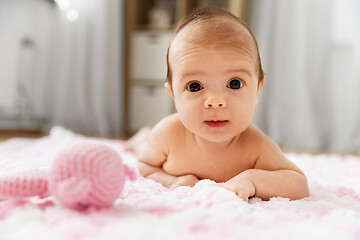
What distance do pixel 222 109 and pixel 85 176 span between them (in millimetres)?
365

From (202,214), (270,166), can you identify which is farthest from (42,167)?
(270,166)

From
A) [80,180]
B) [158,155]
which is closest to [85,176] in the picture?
[80,180]

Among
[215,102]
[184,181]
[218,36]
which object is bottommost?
[184,181]

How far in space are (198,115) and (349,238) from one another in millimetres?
420

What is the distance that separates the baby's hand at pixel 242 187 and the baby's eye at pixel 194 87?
231 mm

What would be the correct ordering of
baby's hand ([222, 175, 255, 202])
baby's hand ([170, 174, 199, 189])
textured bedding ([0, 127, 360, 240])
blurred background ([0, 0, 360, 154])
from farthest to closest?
blurred background ([0, 0, 360, 154]), baby's hand ([170, 174, 199, 189]), baby's hand ([222, 175, 255, 202]), textured bedding ([0, 127, 360, 240])

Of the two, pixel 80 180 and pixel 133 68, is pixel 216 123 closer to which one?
pixel 80 180

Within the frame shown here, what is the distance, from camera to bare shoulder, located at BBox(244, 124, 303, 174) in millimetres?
944

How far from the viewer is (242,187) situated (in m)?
0.81

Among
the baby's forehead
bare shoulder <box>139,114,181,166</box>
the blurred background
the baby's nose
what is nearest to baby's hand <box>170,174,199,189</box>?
bare shoulder <box>139,114,181,166</box>

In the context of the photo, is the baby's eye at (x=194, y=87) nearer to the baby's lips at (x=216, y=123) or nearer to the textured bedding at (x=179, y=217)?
the baby's lips at (x=216, y=123)

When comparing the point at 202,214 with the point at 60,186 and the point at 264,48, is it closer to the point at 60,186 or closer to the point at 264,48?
the point at 60,186

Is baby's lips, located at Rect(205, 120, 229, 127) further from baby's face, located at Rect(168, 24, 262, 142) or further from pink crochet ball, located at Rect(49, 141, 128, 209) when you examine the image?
pink crochet ball, located at Rect(49, 141, 128, 209)

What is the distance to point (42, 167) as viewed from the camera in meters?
0.72
